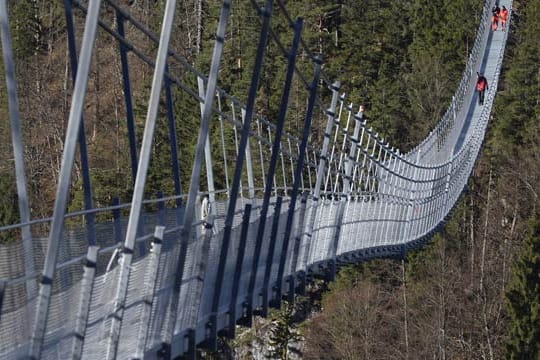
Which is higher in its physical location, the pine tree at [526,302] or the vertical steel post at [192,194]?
the vertical steel post at [192,194]

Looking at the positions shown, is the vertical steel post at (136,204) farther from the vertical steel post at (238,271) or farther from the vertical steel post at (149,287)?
the vertical steel post at (238,271)

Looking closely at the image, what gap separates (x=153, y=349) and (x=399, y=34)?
47153mm

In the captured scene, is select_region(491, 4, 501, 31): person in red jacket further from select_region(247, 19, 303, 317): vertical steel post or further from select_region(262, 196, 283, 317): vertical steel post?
select_region(247, 19, 303, 317): vertical steel post

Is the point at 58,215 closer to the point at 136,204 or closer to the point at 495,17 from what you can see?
the point at 136,204

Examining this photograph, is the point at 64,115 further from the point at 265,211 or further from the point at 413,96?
the point at 265,211

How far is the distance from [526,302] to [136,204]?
108ft

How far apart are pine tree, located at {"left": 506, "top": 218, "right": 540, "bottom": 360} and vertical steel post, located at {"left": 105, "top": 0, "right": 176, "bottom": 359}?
3098 cm

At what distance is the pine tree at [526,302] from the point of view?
37.8 meters

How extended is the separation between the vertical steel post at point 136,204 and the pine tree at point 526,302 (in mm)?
30983

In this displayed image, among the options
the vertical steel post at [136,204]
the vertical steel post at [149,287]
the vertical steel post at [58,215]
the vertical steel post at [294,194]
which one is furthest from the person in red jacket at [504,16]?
the vertical steel post at [58,215]

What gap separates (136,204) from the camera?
7.38m

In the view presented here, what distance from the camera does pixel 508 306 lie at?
39.4m

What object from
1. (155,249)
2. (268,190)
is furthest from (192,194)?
(268,190)

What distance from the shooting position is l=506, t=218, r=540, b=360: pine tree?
37.8m
